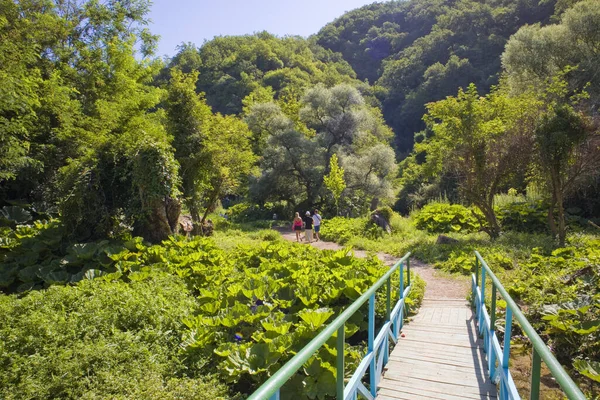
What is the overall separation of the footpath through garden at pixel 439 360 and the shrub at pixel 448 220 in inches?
374

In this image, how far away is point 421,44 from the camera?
6188 cm

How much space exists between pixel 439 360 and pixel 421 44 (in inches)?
2619

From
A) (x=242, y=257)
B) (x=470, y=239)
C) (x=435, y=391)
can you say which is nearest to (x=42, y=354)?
(x=435, y=391)

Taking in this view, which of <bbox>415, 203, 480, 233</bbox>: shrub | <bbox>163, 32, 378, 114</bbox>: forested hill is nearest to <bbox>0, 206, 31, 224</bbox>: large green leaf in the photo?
<bbox>415, 203, 480, 233</bbox>: shrub

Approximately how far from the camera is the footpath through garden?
345 centimetres

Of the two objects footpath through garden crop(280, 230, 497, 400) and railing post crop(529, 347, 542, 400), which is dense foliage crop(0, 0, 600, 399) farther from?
railing post crop(529, 347, 542, 400)

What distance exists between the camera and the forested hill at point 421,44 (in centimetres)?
4500

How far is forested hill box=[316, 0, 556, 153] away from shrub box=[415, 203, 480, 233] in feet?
51.5

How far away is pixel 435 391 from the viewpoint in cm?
343

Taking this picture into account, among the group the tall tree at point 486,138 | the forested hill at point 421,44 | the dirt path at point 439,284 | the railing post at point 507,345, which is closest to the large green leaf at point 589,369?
the railing post at point 507,345

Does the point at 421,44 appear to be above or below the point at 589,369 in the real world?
above

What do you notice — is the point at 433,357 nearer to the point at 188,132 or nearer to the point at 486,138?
the point at 486,138

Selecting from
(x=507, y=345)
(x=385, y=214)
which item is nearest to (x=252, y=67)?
(x=385, y=214)

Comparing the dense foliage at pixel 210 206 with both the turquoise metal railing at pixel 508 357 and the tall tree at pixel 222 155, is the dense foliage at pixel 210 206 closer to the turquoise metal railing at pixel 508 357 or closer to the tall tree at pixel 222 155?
→ the tall tree at pixel 222 155
